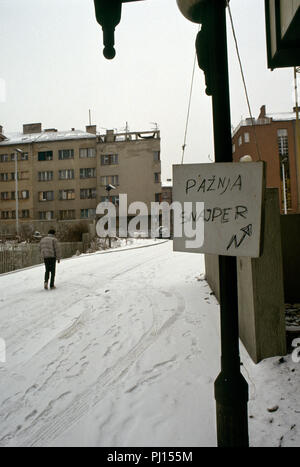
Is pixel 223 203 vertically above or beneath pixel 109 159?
beneath

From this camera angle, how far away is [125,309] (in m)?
6.15

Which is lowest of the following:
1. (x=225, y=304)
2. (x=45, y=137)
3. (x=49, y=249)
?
(x=225, y=304)

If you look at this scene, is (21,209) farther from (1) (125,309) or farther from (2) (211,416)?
(2) (211,416)

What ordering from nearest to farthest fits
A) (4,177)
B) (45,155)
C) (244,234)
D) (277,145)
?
(244,234) → (277,145) → (45,155) → (4,177)

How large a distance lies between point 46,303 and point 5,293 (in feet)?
6.50

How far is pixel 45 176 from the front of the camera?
165 ft

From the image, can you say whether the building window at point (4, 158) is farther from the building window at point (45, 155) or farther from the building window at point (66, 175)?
the building window at point (66, 175)

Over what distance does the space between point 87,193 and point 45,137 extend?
1250 cm

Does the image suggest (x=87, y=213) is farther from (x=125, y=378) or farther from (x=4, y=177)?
(x=125, y=378)

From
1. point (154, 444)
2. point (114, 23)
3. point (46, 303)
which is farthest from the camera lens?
point (46, 303)

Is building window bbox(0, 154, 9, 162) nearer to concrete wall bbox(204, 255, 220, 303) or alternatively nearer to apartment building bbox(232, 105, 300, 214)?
apartment building bbox(232, 105, 300, 214)

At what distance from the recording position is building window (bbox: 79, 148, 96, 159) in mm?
49531

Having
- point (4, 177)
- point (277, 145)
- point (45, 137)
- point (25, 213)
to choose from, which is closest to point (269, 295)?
point (277, 145)

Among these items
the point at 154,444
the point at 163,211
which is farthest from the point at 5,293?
the point at 163,211
